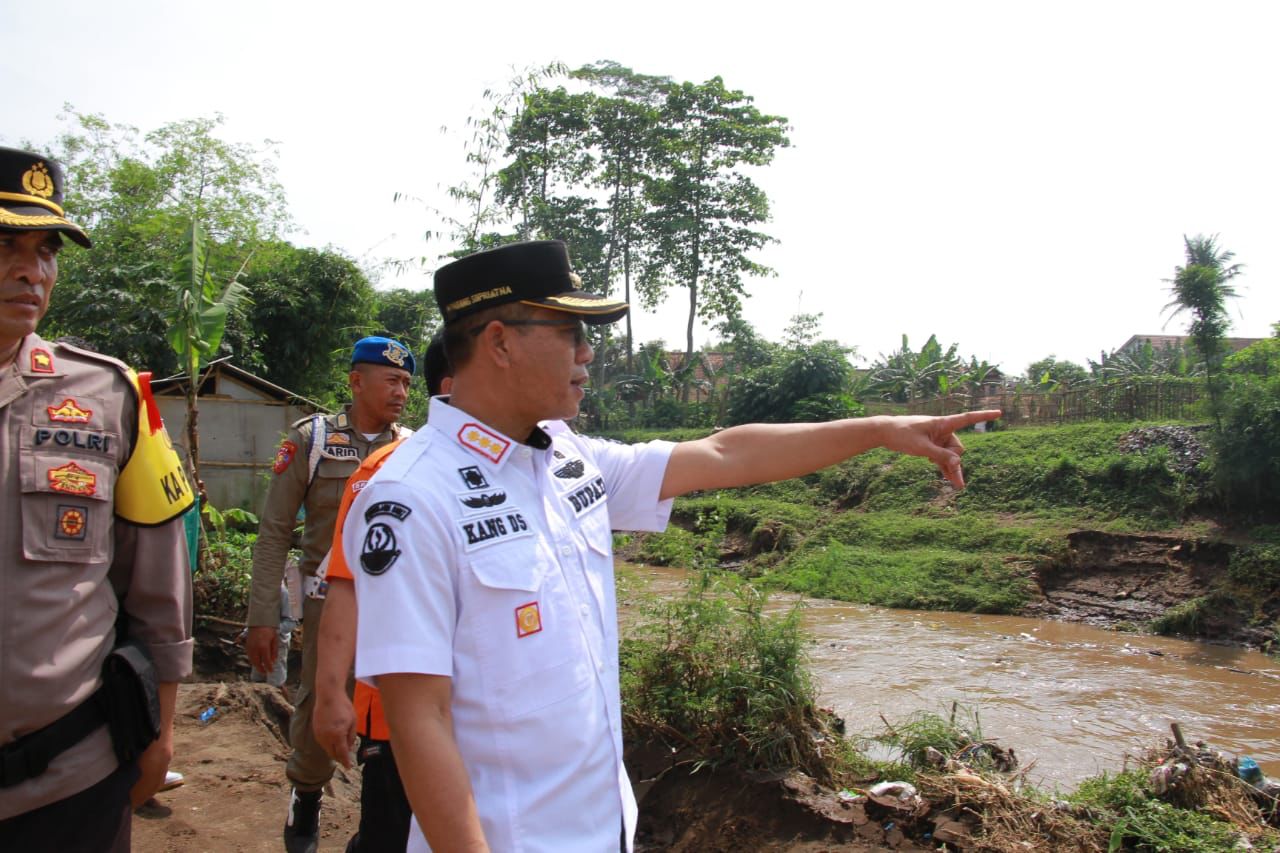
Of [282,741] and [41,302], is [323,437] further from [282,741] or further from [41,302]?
[282,741]

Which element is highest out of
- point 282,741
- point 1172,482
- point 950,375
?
point 950,375

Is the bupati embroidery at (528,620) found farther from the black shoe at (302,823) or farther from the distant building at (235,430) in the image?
the distant building at (235,430)

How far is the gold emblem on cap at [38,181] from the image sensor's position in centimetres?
191

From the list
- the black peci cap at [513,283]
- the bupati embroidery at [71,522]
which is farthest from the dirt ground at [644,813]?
the black peci cap at [513,283]

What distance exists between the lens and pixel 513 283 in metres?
1.71

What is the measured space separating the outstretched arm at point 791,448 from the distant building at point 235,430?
44.0 feet

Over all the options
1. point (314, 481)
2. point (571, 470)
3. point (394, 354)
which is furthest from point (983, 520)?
point (571, 470)

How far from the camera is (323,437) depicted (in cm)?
371

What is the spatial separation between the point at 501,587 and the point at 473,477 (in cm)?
22

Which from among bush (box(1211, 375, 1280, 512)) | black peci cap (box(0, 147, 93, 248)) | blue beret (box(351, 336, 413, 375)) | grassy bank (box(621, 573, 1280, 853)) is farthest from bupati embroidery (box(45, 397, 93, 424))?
bush (box(1211, 375, 1280, 512))

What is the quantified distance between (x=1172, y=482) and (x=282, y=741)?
1624 centimetres

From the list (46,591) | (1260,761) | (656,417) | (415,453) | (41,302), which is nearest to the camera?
(415,453)

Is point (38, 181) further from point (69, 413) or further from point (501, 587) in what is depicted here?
point (501, 587)

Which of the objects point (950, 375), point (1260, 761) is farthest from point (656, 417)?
point (1260, 761)
